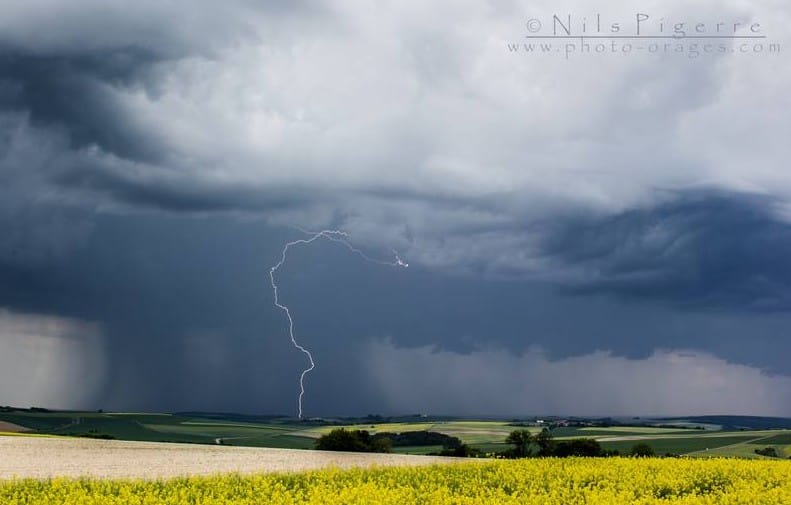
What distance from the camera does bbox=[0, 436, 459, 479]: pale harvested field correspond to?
2573 cm

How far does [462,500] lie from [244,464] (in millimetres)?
16908

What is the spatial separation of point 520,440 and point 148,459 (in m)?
19.0

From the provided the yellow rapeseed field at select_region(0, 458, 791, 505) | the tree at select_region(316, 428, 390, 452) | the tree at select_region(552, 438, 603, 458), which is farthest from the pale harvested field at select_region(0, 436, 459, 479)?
the tree at select_region(552, 438, 603, 458)

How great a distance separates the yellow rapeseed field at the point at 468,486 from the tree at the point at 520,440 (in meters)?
12.6

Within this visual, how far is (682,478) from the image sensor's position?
811 inches

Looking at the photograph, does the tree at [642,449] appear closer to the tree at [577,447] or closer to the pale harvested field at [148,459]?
the tree at [577,447]

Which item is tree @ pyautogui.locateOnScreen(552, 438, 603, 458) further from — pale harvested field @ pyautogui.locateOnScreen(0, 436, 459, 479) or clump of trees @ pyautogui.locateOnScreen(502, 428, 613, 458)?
pale harvested field @ pyautogui.locateOnScreen(0, 436, 459, 479)

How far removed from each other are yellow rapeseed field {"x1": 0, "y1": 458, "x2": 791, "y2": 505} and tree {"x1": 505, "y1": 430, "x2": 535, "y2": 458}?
12566mm

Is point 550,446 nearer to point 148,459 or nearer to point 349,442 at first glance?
point 349,442

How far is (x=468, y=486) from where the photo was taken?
1847cm

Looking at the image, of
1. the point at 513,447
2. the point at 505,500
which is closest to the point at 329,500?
the point at 505,500

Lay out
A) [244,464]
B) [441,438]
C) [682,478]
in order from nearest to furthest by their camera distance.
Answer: [682,478]
[244,464]
[441,438]

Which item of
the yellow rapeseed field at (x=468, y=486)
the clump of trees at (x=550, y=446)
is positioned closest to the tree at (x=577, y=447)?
the clump of trees at (x=550, y=446)

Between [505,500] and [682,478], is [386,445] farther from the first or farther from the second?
[505,500]
